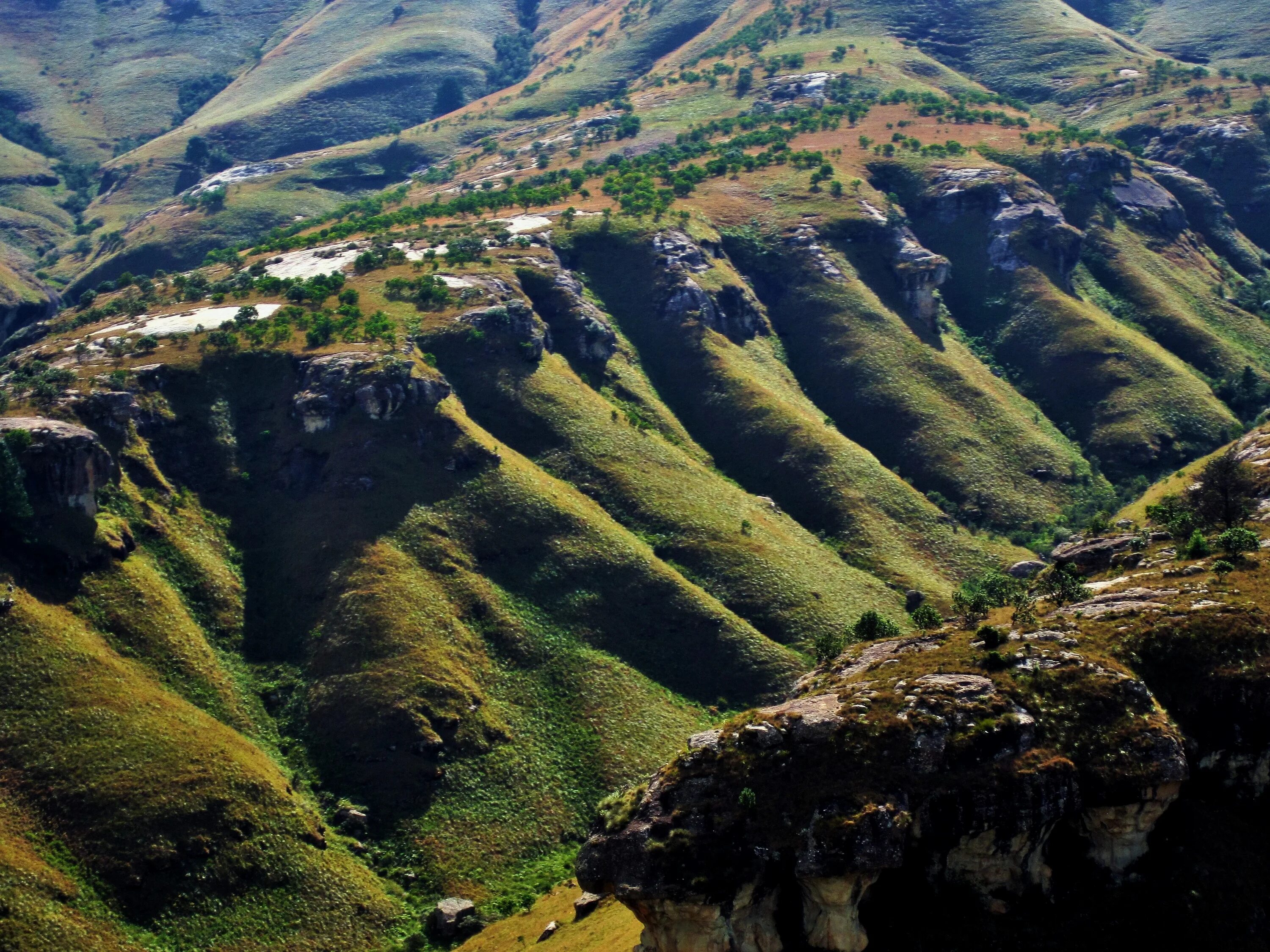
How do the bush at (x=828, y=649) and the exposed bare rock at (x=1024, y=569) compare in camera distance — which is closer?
the bush at (x=828, y=649)

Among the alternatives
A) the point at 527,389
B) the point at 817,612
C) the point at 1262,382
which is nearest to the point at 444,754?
the point at 817,612

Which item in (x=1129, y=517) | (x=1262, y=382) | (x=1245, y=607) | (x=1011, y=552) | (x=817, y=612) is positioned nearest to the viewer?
(x=1245, y=607)

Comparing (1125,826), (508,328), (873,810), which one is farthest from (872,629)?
(508,328)

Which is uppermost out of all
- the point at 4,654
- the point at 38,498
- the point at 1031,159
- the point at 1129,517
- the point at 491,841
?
the point at 1031,159

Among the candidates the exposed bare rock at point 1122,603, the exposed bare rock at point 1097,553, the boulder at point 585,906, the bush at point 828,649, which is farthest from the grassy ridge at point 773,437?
the boulder at point 585,906

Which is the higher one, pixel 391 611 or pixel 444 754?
pixel 391 611

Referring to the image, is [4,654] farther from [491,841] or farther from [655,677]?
[655,677]

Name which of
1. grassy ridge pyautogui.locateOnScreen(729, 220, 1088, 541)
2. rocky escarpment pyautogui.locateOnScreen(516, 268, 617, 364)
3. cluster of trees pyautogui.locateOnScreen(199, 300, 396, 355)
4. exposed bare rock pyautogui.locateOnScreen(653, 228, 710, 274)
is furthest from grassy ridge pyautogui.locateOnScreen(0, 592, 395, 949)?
exposed bare rock pyautogui.locateOnScreen(653, 228, 710, 274)

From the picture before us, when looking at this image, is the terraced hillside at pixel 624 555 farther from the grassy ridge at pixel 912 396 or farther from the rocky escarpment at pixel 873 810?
the grassy ridge at pixel 912 396

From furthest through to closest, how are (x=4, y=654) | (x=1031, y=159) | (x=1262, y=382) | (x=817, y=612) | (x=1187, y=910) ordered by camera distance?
(x=1031, y=159) < (x=1262, y=382) < (x=817, y=612) < (x=4, y=654) < (x=1187, y=910)
